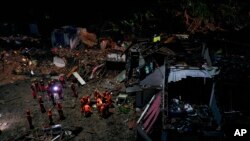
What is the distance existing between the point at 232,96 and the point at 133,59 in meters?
6.05

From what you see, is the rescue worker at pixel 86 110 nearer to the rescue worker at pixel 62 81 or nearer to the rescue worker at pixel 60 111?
the rescue worker at pixel 60 111

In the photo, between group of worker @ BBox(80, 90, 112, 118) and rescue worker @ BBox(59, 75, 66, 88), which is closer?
group of worker @ BBox(80, 90, 112, 118)

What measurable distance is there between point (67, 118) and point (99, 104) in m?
1.66

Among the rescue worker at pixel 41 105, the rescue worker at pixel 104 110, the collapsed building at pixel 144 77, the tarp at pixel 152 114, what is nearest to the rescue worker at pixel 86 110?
the collapsed building at pixel 144 77

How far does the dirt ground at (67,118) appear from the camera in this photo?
12.8 meters

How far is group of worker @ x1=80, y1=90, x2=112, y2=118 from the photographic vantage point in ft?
45.3

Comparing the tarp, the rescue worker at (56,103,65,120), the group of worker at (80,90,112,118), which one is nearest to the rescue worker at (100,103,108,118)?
the group of worker at (80,90,112,118)

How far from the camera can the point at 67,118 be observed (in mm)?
14016

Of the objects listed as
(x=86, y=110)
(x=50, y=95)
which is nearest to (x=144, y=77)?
(x=86, y=110)

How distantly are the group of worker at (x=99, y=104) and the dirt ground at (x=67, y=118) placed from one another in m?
0.23

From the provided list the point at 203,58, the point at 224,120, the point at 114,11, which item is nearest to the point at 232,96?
the point at 224,120

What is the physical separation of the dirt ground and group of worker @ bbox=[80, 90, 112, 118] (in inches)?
9.2

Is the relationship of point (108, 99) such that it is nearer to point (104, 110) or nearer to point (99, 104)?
point (99, 104)

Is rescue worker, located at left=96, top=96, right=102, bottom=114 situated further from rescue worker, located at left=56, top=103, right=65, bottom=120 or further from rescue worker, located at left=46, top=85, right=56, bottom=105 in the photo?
rescue worker, located at left=46, top=85, right=56, bottom=105
